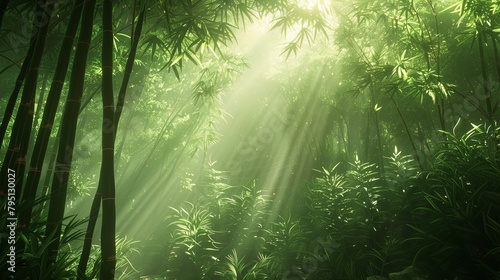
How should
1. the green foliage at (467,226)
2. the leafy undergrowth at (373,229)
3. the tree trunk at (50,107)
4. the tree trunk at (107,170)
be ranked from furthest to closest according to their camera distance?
the leafy undergrowth at (373,229) < the green foliage at (467,226) < the tree trunk at (50,107) < the tree trunk at (107,170)

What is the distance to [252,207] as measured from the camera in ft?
14.4

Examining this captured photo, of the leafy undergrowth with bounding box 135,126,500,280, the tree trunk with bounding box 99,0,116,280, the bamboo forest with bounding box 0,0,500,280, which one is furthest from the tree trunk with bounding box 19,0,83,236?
the leafy undergrowth with bounding box 135,126,500,280

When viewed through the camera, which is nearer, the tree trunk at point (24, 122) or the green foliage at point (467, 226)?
the tree trunk at point (24, 122)

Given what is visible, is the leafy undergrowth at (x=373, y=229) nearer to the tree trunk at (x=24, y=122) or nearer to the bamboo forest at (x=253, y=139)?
the bamboo forest at (x=253, y=139)

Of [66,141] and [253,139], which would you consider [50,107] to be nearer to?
[66,141]

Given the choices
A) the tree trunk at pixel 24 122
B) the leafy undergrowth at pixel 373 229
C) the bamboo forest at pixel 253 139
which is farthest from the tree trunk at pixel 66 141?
the leafy undergrowth at pixel 373 229

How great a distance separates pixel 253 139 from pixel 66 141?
6817 mm

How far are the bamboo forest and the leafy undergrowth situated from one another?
0.7 inches

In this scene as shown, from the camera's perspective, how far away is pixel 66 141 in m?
1.44

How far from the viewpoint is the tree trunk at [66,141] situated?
53.7 inches

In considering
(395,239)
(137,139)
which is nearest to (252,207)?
(395,239)

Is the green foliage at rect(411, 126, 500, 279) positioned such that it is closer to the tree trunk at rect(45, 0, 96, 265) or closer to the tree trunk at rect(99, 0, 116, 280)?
the tree trunk at rect(99, 0, 116, 280)

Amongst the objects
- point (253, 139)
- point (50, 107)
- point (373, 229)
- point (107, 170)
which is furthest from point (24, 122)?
point (253, 139)

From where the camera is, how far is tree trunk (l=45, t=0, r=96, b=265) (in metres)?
1.36
